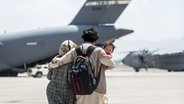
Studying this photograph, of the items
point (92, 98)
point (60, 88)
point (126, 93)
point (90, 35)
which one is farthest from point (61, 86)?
point (126, 93)

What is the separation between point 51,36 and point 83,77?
4240cm

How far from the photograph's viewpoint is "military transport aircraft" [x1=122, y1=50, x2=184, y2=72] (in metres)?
77.4

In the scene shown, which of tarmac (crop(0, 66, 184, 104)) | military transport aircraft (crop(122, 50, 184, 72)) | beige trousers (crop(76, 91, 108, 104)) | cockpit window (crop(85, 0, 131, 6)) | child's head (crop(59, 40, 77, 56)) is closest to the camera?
beige trousers (crop(76, 91, 108, 104))

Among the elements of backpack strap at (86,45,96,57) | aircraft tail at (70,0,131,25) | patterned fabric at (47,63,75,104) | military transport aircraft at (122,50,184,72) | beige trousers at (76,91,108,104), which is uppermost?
aircraft tail at (70,0,131,25)

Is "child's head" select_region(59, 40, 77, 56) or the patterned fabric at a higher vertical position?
"child's head" select_region(59, 40, 77, 56)

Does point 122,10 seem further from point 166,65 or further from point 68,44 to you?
point 68,44

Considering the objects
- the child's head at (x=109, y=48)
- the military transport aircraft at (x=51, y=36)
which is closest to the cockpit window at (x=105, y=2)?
the military transport aircraft at (x=51, y=36)

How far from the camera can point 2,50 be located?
48.8 m

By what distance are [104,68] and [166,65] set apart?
73179 millimetres

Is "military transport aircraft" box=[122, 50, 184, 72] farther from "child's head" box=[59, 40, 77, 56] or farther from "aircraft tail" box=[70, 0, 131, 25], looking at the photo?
"child's head" box=[59, 40, 77, 56]

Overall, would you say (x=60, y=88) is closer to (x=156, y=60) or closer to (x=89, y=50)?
(x=89, y=50)

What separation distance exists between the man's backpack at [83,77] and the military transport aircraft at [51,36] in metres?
41.7

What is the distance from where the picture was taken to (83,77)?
20.0 feet

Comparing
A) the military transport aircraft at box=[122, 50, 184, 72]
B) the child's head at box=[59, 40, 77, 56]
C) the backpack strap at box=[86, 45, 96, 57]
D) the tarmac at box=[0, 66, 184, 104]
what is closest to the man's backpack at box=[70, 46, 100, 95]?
the backpack strap at box=[86, 45, 96, 57]
